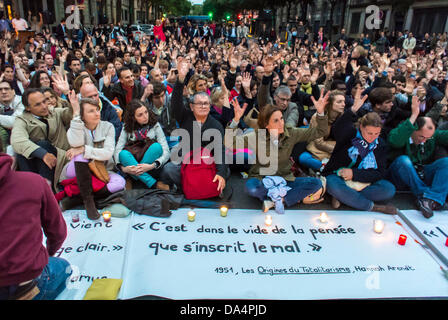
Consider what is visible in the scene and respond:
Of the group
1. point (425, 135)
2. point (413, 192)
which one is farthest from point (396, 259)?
point (425, 135)

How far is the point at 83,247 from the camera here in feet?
10.3

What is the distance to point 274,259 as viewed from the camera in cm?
306

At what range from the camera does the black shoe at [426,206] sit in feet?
12.7

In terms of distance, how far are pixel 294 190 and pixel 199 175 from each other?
46.0 inches

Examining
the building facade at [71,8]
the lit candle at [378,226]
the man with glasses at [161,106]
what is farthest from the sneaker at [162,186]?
the building facade at [71,8]

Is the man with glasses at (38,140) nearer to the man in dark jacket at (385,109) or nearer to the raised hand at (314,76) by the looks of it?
the man in dark jacket at (385,109)

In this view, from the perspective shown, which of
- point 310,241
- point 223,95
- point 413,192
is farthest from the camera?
point 223,95

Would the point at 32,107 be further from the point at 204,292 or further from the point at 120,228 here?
the point at 204,292

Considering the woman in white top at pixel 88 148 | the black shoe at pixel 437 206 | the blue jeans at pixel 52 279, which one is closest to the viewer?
the blue jeans at pixel 52 279

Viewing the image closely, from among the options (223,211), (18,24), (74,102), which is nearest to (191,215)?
(223,211)

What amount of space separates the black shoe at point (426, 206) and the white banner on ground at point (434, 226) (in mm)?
50

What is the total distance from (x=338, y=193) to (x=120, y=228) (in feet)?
8.36

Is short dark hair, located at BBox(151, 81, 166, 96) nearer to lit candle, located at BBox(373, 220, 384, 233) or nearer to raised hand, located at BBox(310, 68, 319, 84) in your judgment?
raised hand, located at BBox(310, 68, 319, 84)

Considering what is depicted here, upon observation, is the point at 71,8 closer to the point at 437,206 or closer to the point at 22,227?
the point at 22,227
